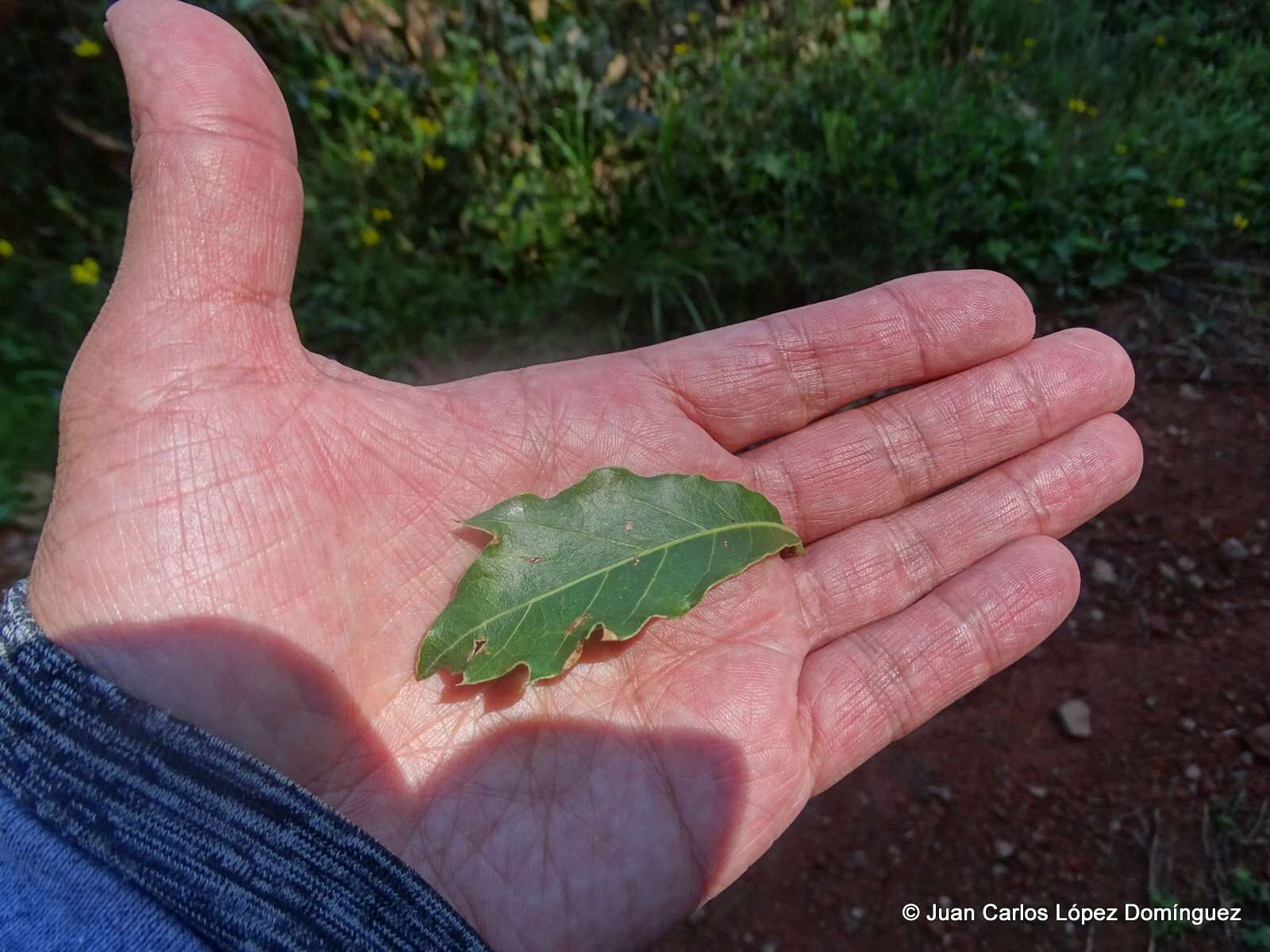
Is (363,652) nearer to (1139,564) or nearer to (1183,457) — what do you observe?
(1139,564)

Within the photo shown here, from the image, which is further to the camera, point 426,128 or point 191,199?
point 426,128

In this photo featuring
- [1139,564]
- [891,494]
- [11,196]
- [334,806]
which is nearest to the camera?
[334,806]

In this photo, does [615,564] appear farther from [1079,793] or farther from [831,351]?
[1079,793]

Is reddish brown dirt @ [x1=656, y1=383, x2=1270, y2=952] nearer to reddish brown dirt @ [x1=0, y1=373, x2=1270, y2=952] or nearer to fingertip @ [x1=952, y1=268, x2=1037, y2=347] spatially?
reddish brown dirt @ [x1=0, y1=373, x2=1270, y2=952]

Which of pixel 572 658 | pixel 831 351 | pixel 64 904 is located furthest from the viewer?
pixel 831 351

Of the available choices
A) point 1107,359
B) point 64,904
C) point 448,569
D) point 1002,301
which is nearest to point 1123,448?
point 1107,359

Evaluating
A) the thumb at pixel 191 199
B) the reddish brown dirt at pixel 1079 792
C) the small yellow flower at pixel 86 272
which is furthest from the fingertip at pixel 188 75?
the reddish brown dirt at pixel 1079 792

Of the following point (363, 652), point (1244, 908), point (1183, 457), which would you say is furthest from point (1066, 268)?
point (363, 652)

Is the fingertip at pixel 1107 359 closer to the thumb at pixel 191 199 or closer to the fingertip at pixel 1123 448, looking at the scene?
the fingertip at pixel 1123 448
